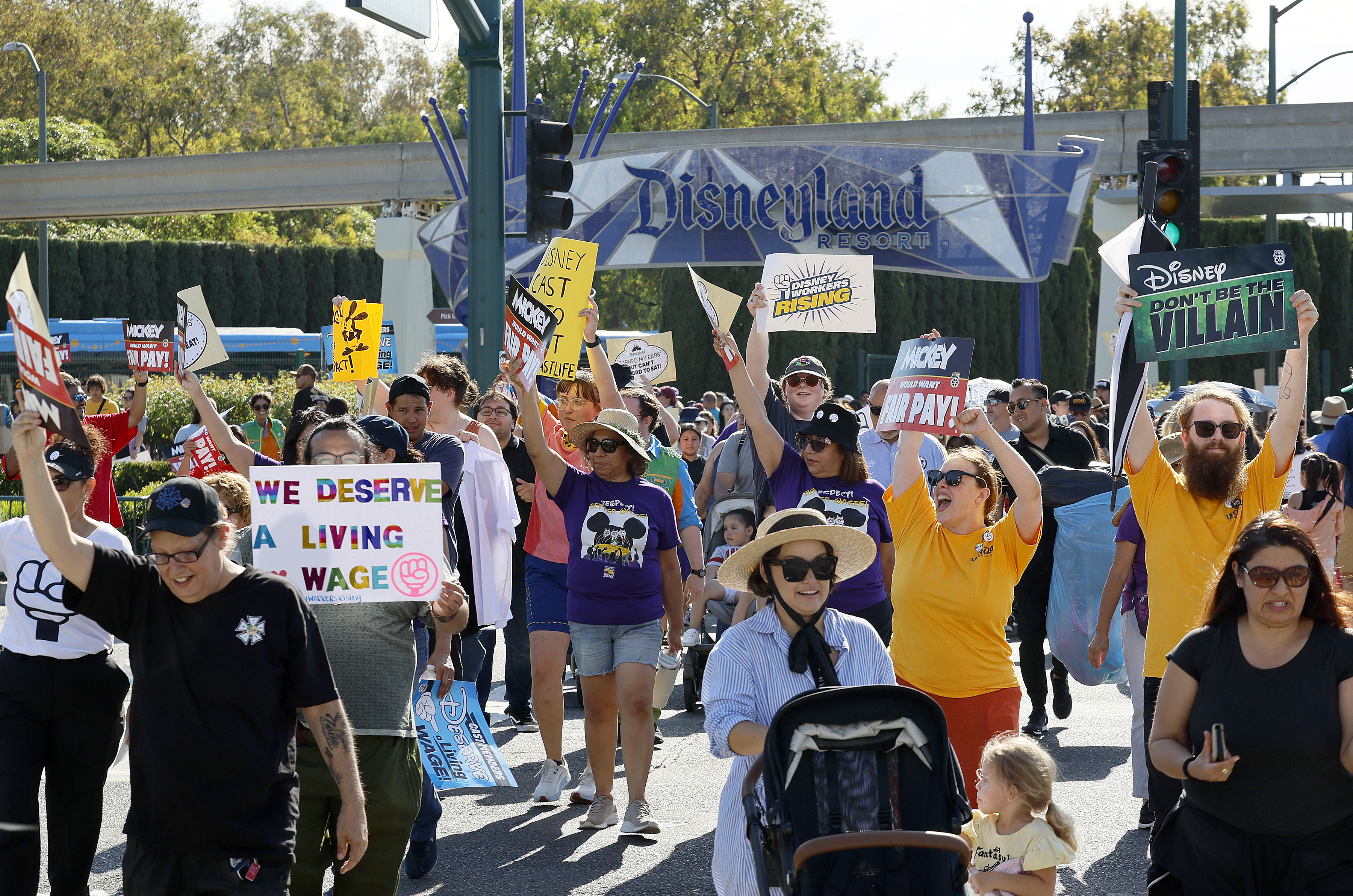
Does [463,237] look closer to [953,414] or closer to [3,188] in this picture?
[3,188]

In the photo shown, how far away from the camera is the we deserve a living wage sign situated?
4.58m

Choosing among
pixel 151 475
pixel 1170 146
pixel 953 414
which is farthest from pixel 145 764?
pixel 151 475

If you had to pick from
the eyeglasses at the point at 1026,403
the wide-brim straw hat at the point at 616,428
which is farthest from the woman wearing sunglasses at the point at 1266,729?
the eyeglasses at the point at 1026,403

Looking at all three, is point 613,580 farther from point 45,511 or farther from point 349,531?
point 45,511

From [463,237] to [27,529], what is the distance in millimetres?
21776

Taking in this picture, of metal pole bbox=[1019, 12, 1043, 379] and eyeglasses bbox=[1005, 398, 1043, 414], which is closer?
eyeglasses bbox=[1005, 398, 1043, 414]

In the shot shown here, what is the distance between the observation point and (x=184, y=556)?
3684 millimetres

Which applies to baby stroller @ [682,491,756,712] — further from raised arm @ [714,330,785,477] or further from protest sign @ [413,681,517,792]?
protest sign @ [413,681,517,792]

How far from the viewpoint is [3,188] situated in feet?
110

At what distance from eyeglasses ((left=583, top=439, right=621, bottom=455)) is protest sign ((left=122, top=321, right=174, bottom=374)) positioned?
4216 mm

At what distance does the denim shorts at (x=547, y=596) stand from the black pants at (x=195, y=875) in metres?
3.50

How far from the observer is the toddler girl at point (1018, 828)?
4633 mm

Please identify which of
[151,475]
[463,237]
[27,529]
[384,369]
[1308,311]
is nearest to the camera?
[27,529]

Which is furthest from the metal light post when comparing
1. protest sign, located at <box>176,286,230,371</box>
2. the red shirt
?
the red shirt
